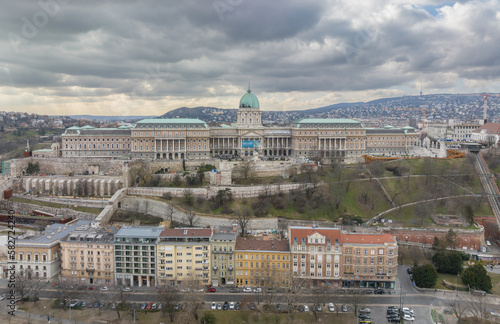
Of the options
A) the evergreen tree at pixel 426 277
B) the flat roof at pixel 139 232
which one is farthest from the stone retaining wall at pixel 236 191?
the evergreen tree at pixel 426 277

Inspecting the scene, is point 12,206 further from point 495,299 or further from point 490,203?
point 490,203

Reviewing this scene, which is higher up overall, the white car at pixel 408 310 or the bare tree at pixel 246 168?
the bare tree at pixel 246 168

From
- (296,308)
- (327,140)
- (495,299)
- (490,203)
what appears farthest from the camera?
(327,140)

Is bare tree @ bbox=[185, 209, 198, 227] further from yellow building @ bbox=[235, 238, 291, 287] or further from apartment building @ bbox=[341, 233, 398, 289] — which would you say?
apartment building @ bbox=[341, 233, 398, 289]

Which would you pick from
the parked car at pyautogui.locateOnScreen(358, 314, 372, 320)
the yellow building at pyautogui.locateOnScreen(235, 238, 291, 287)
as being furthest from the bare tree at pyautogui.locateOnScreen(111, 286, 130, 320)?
the parked car at pyautogui.locateOnScreen(358, 314, 372, 320)

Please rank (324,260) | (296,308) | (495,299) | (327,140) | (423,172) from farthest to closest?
1. (327,140)
2. (423,172)
3. (324,260)
4. (495,299)
5. (296,308)

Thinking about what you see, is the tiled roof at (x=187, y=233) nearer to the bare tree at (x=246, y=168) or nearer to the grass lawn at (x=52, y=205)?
the grass lawn at (x=52, y=205)

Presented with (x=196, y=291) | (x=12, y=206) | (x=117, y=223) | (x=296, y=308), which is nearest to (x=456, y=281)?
(x=296, y=308)
